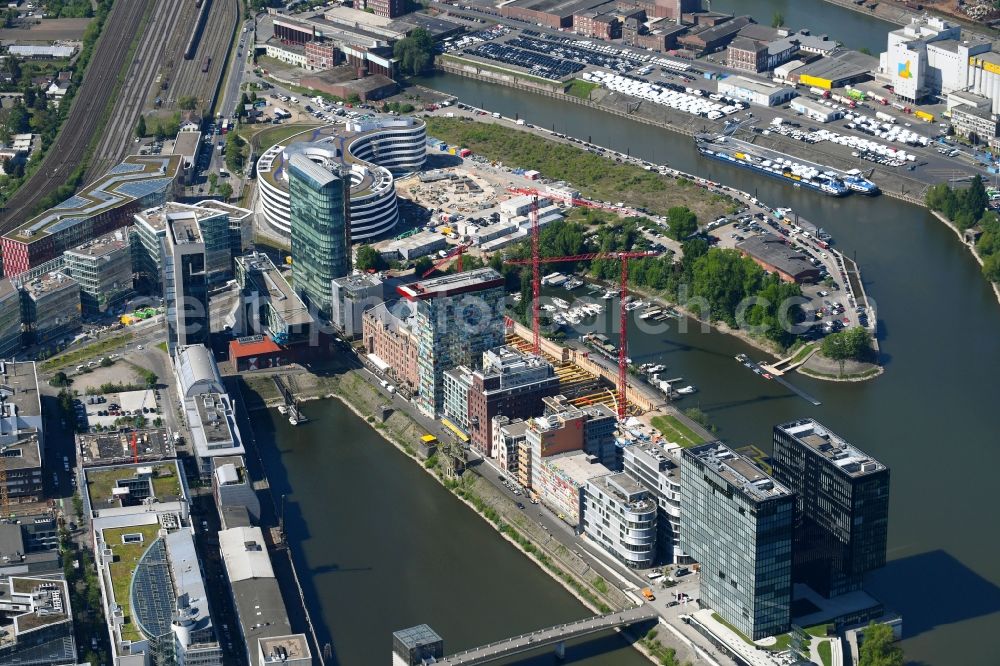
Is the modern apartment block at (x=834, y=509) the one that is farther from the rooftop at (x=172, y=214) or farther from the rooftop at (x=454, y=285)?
the rooftop at (x=172, y=214)

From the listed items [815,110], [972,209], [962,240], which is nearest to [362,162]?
[815,110]

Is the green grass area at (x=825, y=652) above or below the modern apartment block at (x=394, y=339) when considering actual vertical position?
below

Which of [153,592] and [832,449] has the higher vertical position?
[832,449]

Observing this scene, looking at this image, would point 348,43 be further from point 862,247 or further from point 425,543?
point 425,543

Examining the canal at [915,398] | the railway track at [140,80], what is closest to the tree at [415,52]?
the railway track at [140,80]

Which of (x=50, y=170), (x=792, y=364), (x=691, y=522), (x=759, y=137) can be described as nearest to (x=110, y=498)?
(x=691, y=522)

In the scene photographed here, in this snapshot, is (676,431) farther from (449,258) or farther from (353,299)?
(449,258)

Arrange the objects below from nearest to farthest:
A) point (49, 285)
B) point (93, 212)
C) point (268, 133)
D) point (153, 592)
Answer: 1. point (153, 592)
2. point (49, 285)
3. point (93, 212)
4. point (268, 133)
